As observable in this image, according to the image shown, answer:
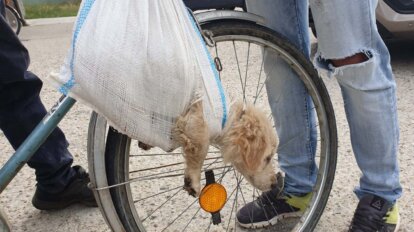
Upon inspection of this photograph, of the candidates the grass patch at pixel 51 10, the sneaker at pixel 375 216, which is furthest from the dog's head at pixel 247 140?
the grass patch at pixel 51 10

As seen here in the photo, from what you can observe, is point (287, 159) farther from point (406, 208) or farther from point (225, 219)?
point (406, 208)

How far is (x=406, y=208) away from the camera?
7.30 feet

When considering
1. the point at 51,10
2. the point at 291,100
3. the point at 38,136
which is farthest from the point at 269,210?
the point at 51,10

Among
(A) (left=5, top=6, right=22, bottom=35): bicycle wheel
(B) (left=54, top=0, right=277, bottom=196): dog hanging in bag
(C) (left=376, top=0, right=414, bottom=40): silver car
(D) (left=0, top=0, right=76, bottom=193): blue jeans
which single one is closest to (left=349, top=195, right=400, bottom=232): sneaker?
(B) (left=54, top=0, right=277, bottom=196): dog hanging in bag

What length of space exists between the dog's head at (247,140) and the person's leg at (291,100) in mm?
395

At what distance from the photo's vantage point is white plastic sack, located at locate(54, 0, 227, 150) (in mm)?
1233

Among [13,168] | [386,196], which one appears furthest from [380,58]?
[13,168]

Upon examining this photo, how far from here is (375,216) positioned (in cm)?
195

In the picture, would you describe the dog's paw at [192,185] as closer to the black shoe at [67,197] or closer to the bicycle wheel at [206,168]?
the bicycle wheel at [206,168]

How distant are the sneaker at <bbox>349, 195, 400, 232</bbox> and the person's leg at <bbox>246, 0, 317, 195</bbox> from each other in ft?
0.72

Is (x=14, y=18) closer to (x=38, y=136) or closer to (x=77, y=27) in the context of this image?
(x=38, y=136)

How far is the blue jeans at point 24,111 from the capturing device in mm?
2066

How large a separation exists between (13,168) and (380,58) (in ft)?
4.16

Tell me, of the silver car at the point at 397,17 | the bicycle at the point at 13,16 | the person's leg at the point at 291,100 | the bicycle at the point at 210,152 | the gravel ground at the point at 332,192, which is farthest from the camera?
the bicycle at the point at 13,16
